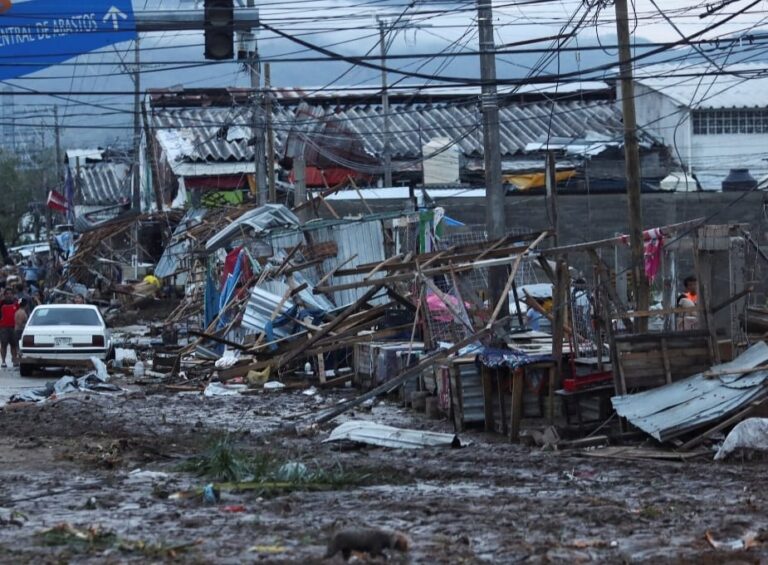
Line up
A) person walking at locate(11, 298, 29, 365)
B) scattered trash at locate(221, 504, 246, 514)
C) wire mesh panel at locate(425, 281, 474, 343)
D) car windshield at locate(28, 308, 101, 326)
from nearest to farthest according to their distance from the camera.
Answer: scattered trash at locate(221, 504, 246, 514) < wire mesh panel at locate(425, 281, 474, 343) < car windshield at locate(28, 308, 101, 326) < person walking at locate(11, 298, 29, 365)

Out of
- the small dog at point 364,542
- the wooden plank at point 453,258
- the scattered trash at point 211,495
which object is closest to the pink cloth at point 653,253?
the wooden plank at point 453,258

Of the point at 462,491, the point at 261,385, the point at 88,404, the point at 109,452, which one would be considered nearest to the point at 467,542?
the point at 462,491

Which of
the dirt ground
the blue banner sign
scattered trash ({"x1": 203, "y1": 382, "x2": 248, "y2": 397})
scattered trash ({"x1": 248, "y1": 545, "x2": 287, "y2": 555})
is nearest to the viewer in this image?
scattered trash ({"x1": 248, "y1": 545, "x2": 287, "y2": 555})

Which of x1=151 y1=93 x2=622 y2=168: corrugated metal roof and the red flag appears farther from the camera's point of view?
the red flag

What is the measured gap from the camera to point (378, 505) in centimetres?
1094

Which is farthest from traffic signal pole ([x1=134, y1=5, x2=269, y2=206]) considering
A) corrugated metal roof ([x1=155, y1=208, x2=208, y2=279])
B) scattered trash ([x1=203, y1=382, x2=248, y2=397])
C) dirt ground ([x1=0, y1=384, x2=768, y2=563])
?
corrugated metal roof ([x1=155, y1=208, x2=208, y2=279])

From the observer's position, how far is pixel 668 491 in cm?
1160

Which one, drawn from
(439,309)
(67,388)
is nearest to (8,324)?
(67,388)

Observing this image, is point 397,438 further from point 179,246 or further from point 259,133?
point 179,246

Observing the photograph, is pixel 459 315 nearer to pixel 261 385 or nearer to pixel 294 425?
pixel 294 425

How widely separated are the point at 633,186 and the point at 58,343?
14817 millimetres

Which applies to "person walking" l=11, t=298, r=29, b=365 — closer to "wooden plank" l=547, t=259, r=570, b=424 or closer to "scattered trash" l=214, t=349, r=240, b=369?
"scattered trash" l=214, t=349, r=240, b=369

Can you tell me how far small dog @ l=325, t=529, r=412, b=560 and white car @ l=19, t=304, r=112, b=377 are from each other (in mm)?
20092

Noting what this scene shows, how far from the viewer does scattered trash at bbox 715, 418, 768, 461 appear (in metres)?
13.2
